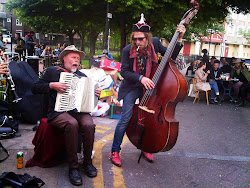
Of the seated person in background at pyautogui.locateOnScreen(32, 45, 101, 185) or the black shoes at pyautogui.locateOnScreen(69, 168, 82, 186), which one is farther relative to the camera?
the seated person in background at pyautogui.locateOnScreen(32, 45, 101, 185)

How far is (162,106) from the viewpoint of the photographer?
10.3 feet

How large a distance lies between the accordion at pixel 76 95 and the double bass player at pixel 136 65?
467 millimetres

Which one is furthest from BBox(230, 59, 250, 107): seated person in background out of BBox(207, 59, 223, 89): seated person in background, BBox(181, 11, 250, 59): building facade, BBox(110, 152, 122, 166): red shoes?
BBox(181, 11, 250, 59): building facade

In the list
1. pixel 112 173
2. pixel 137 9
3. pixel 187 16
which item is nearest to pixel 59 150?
pixel 112 173

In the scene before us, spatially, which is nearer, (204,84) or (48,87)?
(48,87)

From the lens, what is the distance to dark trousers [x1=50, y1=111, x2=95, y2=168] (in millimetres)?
3107

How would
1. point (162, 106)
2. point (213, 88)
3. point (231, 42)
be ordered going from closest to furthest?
point (162, 106), point (213, 88), point (231, 42)

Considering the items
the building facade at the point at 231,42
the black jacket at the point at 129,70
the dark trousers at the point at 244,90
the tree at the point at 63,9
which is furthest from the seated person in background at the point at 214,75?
the building facade at the point at 231,42

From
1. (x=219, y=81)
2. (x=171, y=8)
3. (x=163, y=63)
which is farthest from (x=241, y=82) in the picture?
(x=163, y=63)

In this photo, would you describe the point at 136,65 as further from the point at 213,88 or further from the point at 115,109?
the point at 213,88

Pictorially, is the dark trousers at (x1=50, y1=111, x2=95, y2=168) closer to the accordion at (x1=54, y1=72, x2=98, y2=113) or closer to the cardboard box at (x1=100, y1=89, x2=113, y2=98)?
the accordion at (x1=54, y1=72, x2=98, y2=113)

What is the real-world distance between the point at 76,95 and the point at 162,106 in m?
1.08

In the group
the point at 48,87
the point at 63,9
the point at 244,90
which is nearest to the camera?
the point at 48,87

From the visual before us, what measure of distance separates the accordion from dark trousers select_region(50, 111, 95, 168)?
139 mm
